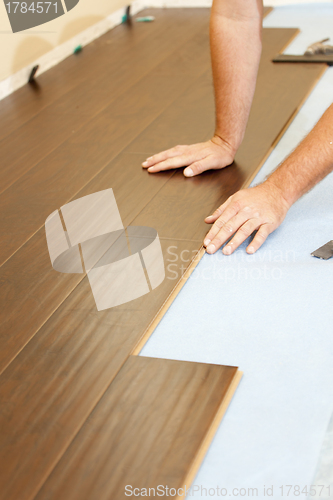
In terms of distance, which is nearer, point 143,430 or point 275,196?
point 143,430

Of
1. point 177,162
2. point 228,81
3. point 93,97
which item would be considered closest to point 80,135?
point 93,97

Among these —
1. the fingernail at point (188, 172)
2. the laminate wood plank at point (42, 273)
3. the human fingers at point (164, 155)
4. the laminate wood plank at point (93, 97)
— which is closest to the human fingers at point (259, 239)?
the laminate wood plank at point (42, 273)

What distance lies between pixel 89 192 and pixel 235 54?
800mm

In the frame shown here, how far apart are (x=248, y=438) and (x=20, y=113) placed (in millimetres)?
2430

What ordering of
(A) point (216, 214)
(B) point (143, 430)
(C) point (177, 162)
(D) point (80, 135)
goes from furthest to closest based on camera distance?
(D) point (80, 135), (C) point (177, 162), (A) point (216, 214), (B) point (143, 430)

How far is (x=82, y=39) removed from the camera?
12.9 feet

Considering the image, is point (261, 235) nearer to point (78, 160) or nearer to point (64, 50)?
point (78, 160)

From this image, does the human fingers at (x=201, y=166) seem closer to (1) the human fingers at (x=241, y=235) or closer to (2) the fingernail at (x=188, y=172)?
(2) the fingernail at (x=188, y=172)

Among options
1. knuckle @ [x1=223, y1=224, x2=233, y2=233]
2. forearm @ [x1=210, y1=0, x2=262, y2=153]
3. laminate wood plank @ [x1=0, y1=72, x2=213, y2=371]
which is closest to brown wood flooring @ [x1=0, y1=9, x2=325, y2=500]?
laminate wood plank @ [x1=0, y1=72, x2=213, y2=371]

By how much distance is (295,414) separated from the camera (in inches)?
44.4

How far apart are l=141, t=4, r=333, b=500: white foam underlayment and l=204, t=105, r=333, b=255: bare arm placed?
0.06 metres

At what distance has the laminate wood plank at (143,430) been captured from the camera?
1.02 meters

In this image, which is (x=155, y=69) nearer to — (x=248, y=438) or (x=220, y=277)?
(x=220, y=277)

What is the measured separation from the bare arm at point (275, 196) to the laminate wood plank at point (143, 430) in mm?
530
